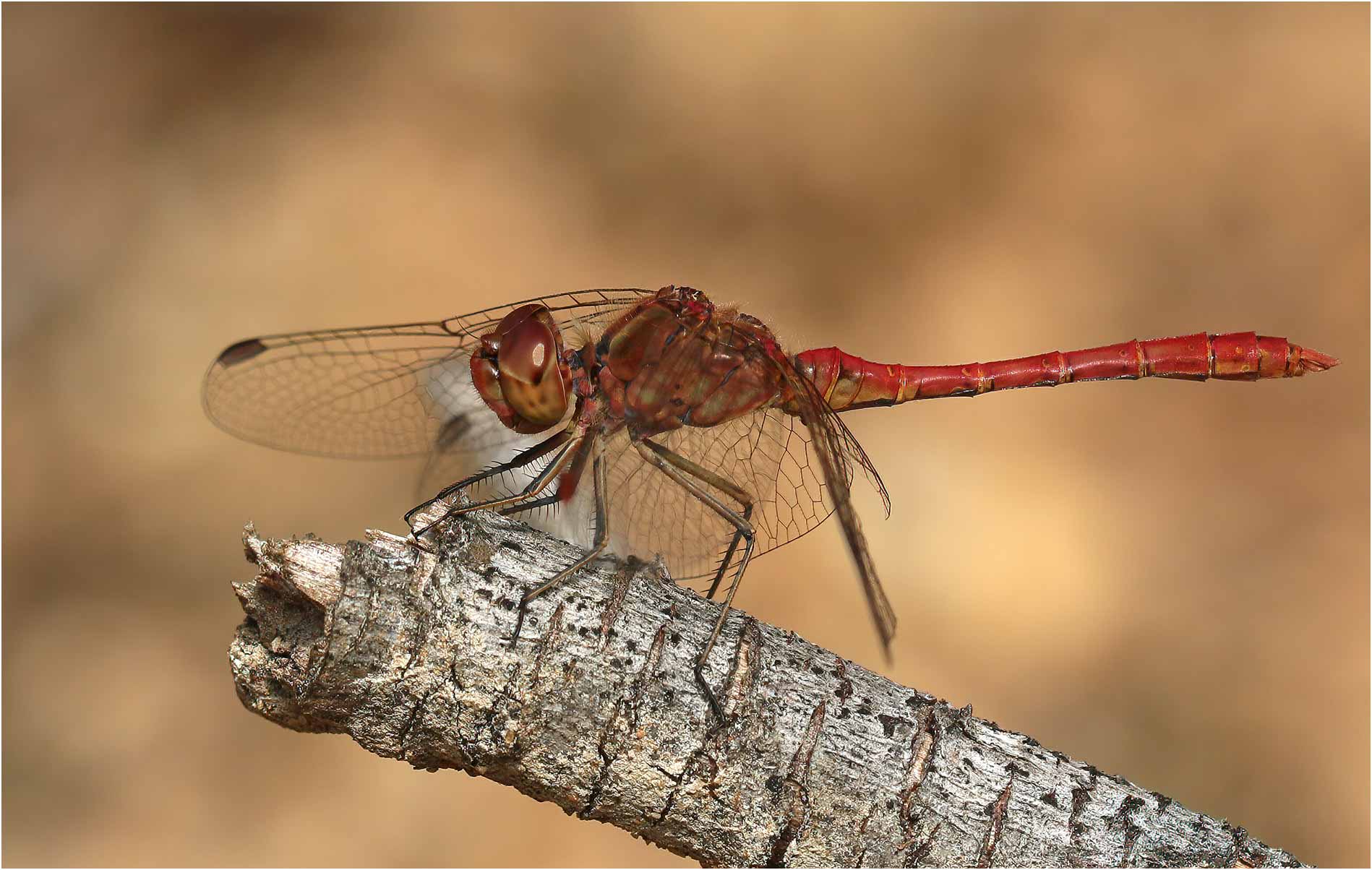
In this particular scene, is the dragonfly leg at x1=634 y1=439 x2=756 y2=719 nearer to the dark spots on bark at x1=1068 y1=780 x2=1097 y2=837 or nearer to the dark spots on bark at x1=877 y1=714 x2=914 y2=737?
the dark spots on bark at x1=877 y1=714 x2=914 y2=737

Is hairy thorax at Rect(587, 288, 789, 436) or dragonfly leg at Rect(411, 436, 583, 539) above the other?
hairy thorax at Rect(587, 288, 789, 436)

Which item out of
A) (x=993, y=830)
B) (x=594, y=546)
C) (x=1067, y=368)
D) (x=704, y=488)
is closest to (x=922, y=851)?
(x=993, y=830)

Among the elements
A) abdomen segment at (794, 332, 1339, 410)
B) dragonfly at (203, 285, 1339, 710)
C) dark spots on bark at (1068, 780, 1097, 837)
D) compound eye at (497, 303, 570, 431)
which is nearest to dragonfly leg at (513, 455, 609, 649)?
dragonfly at (203, 285, 1339, 710)

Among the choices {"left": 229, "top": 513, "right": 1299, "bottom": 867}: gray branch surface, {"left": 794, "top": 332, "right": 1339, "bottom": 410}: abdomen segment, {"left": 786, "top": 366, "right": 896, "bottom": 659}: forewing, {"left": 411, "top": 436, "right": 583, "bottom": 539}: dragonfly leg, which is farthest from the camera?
{"left": 794, "top": 332, "right": 1339, "bottom": 410}: abdomen segment

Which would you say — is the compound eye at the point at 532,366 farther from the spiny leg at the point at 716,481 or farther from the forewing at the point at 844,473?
the forewing at the point at 844,473

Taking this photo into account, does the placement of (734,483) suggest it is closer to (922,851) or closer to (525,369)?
(525,369)

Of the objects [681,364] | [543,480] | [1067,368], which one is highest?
[1067,368]

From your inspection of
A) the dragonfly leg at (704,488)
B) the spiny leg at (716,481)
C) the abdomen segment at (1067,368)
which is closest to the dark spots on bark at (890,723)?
the dragonfly leg at (704,488)

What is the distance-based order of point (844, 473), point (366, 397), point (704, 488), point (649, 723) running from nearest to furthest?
point (649, 723), point (844, 473), point (704, 488), point (366, 397)
